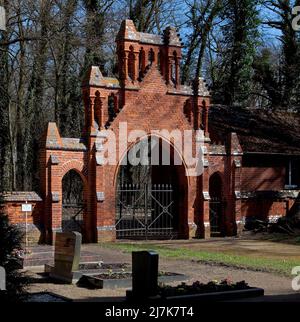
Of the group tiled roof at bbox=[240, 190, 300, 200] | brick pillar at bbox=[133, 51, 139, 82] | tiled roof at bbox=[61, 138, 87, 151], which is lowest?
tiled roof at bbox=[240, 190, 300, 200]

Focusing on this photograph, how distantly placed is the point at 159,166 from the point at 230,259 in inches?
380

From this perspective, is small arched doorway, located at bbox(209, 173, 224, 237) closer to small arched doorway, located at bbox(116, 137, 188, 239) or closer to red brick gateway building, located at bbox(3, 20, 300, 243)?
red brick gateway building, located at bbox(3, 20, 300, 243)

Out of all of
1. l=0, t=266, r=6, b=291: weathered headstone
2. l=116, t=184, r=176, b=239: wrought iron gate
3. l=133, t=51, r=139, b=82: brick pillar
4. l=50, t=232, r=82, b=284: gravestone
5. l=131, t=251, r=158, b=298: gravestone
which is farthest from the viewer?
l=116, t=184, r=176, b=239: wrought iron gate

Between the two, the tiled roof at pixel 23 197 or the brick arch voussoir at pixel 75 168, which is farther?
the brick arch voussoir at pixel 75 168

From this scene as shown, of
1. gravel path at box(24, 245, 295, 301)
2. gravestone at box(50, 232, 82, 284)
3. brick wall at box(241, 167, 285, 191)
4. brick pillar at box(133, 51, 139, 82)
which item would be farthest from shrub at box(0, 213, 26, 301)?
brick wall at box(241, 167, 285, 191)

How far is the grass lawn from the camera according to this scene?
16125 mm

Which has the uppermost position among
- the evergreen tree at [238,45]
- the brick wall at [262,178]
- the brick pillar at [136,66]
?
the evergreen tree at [238,45]

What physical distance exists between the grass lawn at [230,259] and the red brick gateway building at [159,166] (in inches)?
99.0

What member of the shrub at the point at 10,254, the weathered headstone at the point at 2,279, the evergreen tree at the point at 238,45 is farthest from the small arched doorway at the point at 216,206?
the weathered headstone at the point at 2,279

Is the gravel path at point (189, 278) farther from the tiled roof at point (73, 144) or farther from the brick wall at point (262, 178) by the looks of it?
the brick wall at point (262, 178)

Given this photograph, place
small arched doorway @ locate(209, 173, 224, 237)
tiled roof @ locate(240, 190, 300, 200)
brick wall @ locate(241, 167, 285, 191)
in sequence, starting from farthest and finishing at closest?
1. brick wall @ locate(241, 167, 285, 191)
2. tiled roof @ locate(240, 190, 300, 200)
3. small arched doorway @ locate(209, 173, 224, 237)

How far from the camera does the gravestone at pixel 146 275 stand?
33.6 ft

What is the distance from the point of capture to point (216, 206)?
26.2 metres

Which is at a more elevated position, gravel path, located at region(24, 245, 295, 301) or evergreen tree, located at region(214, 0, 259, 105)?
evergreen tree, located at region(214, 0, 259, 105)
